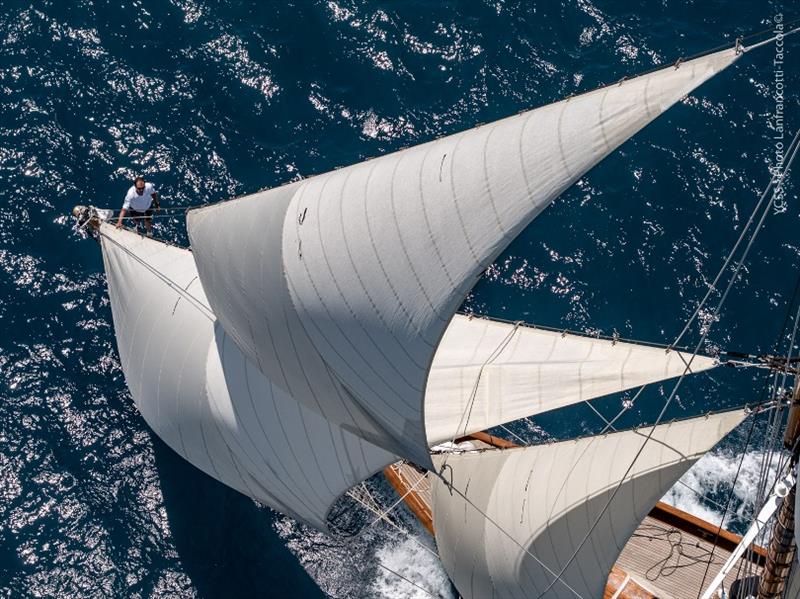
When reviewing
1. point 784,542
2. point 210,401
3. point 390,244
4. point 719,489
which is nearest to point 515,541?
point 784,542

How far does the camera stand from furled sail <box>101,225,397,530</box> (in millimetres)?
30297

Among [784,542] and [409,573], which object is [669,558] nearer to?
[784,542]

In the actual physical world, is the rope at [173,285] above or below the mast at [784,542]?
above

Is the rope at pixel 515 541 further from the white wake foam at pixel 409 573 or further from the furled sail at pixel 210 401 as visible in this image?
the white wake foam at pixel 409 573

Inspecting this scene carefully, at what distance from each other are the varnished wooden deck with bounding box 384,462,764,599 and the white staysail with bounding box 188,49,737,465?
8799 mm

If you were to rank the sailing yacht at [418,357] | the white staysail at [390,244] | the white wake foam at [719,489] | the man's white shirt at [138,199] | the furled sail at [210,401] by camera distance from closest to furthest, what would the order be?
the white staysail at [390,244]
the sailing yacht at [418,357]
the furled sail at [210,401]
the white wake foam at [719,489]
the man's white shirt at [138,199]

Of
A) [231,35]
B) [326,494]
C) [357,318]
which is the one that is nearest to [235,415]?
[326,494]

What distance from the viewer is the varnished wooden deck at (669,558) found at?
3338 cm

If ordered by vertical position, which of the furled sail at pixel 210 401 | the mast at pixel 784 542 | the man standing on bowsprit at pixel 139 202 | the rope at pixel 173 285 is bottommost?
the mast at pixel 784 542

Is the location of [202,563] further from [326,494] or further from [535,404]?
[535,404]

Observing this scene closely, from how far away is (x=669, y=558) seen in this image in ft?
112

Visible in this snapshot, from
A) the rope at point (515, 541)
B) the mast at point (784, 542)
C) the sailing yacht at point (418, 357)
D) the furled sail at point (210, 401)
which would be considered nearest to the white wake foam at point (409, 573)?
the sailing yacht at point (418, 357)

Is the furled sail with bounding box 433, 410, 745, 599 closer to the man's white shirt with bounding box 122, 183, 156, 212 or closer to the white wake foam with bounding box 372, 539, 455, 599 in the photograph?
the white wake foam with bounding box 372, 539, 455, 599

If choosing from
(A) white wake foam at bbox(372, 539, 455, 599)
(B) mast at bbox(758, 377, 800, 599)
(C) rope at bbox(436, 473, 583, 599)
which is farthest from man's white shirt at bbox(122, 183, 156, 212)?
(B) mast at bbox(758, 377, 800, 599)
